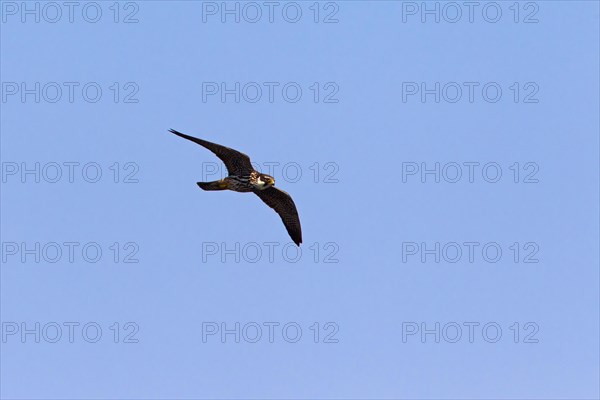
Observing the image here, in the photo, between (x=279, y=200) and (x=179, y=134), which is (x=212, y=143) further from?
(x=279, y=200)

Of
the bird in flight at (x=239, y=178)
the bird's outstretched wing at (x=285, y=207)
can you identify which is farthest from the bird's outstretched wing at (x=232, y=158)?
the bird's outstretched wing at (x=285, y=207)

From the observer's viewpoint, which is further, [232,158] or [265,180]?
[265,180]

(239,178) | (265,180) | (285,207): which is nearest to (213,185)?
(239,178)

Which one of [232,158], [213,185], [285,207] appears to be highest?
[232,158]

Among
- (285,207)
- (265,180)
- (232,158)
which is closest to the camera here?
(232,158)

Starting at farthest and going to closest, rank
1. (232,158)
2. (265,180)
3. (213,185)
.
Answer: (265,180), (213,185), (232,158)

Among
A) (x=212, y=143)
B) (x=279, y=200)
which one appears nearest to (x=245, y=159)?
(x=212, y=143)

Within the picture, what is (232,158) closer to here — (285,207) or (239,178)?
(239,178)
